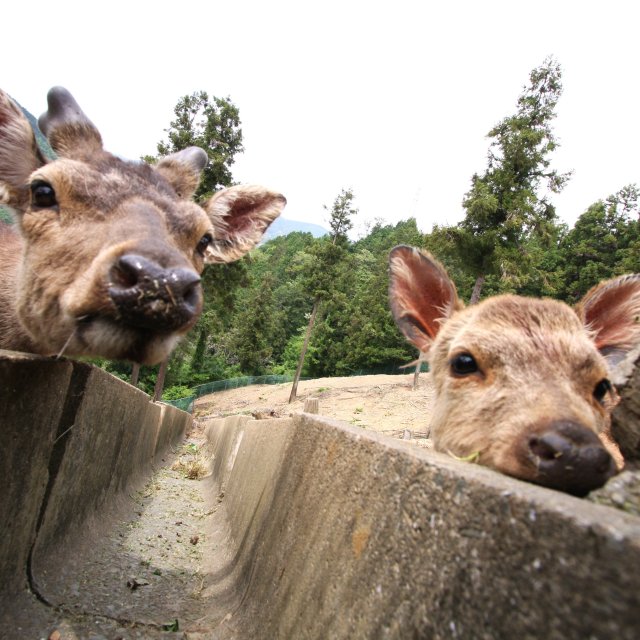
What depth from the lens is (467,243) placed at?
27.2m

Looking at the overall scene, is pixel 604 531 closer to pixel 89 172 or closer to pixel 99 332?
pixel 99 332

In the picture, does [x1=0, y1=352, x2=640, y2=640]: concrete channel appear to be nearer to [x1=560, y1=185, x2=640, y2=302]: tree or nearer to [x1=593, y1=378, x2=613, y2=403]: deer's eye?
[x1=593, y1=378, x2=613, y2=403]: deer's eye

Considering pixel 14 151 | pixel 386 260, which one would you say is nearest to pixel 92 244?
pixel 14 151

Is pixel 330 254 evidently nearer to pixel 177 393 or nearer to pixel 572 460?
pixel 177 393

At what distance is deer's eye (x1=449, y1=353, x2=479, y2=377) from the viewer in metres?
3.73

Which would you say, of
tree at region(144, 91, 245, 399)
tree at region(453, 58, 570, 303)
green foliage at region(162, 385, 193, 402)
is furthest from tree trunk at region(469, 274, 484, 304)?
green foliage at region(162, 385, 193, 402)

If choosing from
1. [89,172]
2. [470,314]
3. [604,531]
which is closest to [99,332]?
[89,172]

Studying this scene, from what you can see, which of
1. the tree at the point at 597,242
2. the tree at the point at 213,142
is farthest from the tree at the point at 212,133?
the tree at the point at 597,242

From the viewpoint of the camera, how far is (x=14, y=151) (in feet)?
13.5

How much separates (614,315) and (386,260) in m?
43.5

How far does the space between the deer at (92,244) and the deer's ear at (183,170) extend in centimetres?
2

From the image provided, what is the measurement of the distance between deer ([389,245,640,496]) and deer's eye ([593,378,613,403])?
0.04 feet

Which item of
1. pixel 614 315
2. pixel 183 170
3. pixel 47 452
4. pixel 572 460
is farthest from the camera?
pixel 183 170

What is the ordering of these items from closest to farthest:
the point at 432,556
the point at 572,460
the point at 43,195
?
the point at 432,556
the point at 572,460
the point at 43,195
